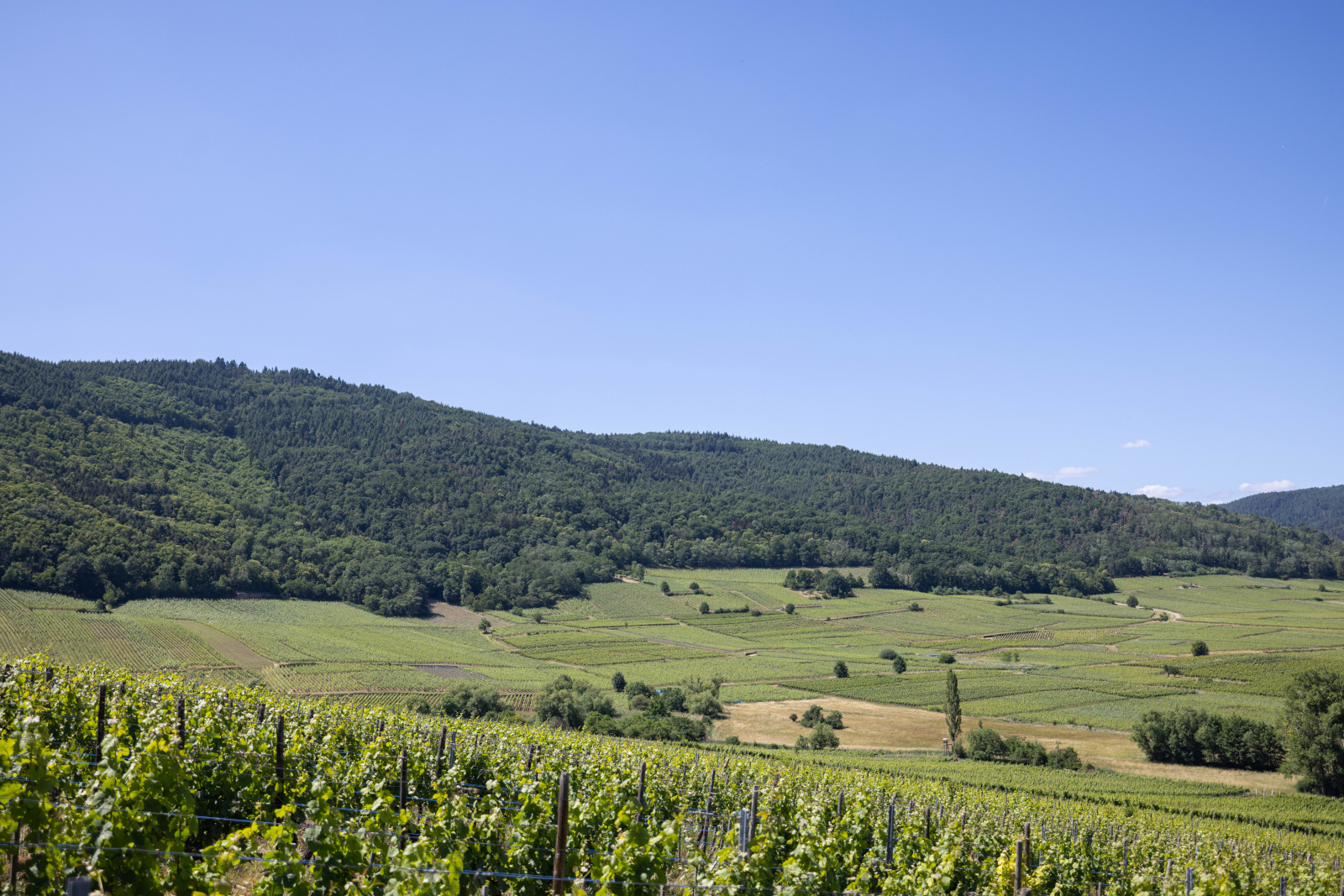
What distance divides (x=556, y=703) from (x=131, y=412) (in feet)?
471

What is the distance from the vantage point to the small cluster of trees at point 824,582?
444 feet

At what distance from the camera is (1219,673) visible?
70562 mm

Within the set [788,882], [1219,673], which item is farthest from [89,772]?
[1219,673]

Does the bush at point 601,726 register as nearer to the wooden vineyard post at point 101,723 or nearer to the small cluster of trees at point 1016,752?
the small cluster of trees at point 1016,752

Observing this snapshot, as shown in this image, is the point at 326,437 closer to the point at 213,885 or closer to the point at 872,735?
the point at 872,735

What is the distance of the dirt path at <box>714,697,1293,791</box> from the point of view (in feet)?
152

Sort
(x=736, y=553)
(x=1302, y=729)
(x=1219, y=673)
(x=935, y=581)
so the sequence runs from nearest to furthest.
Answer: (x=1302, y=729)
(x=1219, y=673)
(x=935, y=581)
(x=736, y=553)

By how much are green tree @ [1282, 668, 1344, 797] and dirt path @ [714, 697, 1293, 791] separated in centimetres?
160

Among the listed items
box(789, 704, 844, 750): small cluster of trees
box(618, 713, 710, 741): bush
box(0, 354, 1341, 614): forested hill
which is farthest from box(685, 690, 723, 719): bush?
box(0, 354, 1341, 614): forested hill

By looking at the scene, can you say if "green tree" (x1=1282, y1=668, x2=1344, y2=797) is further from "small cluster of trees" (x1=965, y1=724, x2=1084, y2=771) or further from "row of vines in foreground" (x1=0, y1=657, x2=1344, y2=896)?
"row of vines in foreground" (x1=0, y1=657, x2=1344, y2=896)

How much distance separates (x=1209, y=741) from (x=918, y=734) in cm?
1828

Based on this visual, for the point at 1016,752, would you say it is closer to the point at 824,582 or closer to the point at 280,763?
the point at 280,763

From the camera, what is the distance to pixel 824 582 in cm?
13862

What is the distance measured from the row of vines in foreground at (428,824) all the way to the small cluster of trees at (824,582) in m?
110
